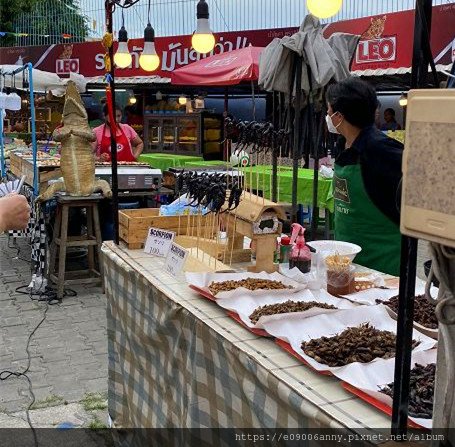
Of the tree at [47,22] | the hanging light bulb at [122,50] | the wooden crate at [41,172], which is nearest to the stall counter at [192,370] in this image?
the wooden crate at [41,172]

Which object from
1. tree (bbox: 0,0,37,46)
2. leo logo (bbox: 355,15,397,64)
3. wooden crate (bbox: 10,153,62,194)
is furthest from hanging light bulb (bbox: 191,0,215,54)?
tree (bbox: 0,0,37,46)

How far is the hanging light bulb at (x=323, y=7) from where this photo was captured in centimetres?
518

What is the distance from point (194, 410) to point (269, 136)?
5.10 ft

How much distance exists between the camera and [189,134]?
47.3 feet

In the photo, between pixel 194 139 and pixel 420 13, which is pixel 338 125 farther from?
pixel 194 139

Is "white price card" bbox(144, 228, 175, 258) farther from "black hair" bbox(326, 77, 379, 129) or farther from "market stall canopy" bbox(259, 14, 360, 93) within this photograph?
"market stall canopy" bbox(259, 14, 360, 93)

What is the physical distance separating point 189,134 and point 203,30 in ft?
21.8

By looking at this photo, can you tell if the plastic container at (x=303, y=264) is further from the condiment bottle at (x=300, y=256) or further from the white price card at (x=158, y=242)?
the white price card at (x=158, y=242)

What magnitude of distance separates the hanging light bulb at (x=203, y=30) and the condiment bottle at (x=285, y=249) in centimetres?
524

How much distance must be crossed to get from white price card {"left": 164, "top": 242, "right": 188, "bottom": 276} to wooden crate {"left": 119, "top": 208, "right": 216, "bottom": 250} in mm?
374

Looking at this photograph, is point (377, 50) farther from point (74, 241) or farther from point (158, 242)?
point (158, 242)

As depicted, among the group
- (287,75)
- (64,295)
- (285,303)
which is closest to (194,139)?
(64,295)

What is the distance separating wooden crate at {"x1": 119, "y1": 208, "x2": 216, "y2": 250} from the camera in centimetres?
329

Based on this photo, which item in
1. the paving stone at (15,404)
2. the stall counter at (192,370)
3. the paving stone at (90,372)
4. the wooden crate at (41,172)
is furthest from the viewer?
the wooden crate at (41,172)
